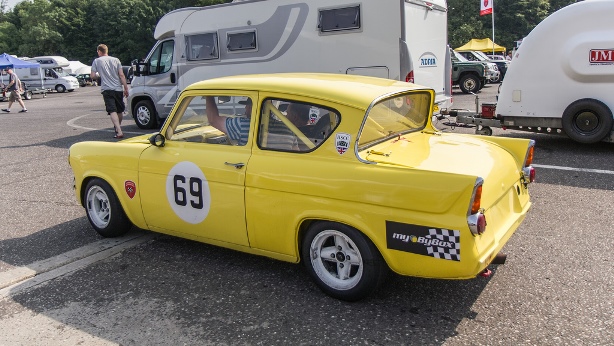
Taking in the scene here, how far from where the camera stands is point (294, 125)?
361cm

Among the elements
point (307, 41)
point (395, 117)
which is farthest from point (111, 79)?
point (395, 117)

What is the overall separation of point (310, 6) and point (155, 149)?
584 centimetres

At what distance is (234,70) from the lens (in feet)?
34.0

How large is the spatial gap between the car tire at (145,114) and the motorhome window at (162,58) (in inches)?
35.1

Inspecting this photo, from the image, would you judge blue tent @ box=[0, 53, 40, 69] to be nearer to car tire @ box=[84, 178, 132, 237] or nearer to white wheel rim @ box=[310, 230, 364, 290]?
car tire @ box=[84, 178, 132, 237]

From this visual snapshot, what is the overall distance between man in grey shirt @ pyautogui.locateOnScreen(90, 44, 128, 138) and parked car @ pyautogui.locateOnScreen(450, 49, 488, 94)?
14.4 meters

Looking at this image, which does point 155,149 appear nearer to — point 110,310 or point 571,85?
point 110,310

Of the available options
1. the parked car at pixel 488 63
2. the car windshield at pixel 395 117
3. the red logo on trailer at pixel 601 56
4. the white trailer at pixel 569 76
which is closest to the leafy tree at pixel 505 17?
the parked car at pixel 488 63

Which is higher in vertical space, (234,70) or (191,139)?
(234,70)

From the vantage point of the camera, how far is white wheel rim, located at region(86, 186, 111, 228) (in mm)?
4784

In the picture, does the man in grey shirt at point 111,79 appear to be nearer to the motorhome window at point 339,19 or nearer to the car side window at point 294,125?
the motorhome window at point 339,19

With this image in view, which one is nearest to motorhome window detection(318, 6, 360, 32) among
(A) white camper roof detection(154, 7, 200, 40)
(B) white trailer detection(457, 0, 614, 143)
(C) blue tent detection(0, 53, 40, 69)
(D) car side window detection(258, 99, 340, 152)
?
(B) white trailer detection(457, 0, 614, 143)

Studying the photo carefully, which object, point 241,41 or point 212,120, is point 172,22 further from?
point 212,120

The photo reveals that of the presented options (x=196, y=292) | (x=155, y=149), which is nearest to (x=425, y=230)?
(x=196, y=292)
